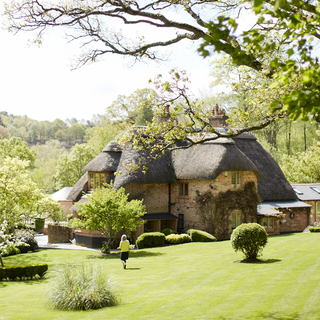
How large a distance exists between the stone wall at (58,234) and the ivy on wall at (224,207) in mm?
10971

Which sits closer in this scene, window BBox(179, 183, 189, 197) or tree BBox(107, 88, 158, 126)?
window BBox(179, 183, 189, 197)

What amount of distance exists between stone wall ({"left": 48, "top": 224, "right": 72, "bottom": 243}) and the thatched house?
9.06ft

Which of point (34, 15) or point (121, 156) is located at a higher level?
point (34, 15)

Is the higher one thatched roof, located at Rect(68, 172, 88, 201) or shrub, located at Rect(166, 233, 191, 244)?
thatched roof, located at Rect(68, 172, 88, 201)

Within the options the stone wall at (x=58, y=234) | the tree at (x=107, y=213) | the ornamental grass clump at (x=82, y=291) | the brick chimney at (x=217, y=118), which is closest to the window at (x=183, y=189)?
the brick chimney at (x=217, y=118)

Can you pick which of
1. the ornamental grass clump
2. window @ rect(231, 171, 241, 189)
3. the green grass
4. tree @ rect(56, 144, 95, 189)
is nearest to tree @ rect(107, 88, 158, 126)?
tree @ rect(56, 144, 95, 189)

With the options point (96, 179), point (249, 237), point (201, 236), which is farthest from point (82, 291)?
point (96, 179)

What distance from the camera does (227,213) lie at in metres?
26.1

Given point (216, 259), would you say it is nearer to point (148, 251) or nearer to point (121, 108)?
point (148, 251)

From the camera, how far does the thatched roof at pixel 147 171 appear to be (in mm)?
26516

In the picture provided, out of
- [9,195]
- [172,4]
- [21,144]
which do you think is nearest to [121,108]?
[21,144]

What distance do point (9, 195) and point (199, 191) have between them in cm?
1283

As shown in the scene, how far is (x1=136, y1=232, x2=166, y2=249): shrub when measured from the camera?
2361 centimetres

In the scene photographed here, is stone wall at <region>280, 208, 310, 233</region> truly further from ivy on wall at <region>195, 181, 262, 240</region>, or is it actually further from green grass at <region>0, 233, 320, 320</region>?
green grass at <region>0, 233, 320, 320</region>
